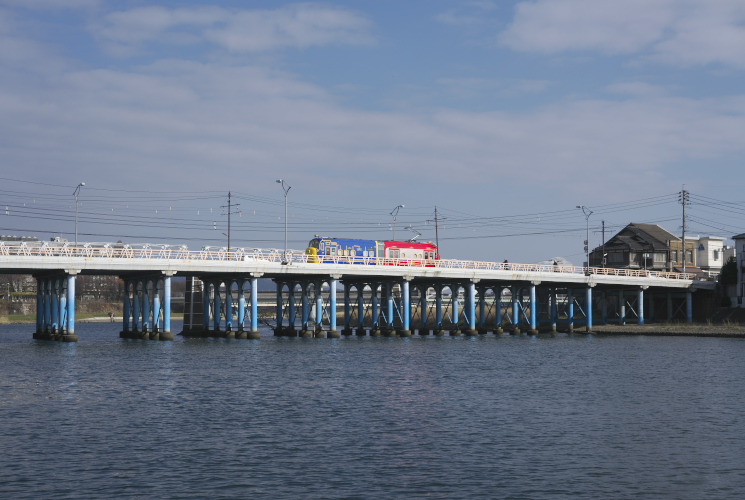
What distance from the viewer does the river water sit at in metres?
24.6

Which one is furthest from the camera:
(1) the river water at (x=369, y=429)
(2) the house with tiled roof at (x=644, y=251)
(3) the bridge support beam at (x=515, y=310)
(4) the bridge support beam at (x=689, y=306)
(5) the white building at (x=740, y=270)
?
(2) the house with tiled roof at (x=644, y=251)

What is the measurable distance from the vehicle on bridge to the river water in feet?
120

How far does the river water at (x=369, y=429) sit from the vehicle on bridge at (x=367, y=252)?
36605 mm

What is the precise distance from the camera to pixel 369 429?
109ft

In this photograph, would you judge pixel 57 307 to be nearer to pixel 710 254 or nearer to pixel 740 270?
pixel 740 270

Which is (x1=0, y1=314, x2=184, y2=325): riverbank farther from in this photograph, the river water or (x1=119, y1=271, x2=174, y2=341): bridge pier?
the river water

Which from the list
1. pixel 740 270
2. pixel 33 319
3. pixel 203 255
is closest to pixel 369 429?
pixel 203 255

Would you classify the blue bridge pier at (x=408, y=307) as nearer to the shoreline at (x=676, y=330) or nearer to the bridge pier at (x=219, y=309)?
the bridge pier at (x=219, y=309)

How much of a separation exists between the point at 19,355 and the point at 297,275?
3190cm

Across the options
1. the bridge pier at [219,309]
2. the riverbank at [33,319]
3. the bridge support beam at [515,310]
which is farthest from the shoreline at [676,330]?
the riverbank at [33,319]

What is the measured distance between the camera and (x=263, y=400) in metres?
41.1

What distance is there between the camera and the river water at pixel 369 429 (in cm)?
2459

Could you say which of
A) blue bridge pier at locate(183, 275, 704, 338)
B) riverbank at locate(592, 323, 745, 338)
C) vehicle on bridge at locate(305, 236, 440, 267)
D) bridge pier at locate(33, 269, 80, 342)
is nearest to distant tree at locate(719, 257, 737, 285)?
blue bridge pier at locate(183, 275, 704, 338)

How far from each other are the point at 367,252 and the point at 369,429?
71.1 m
